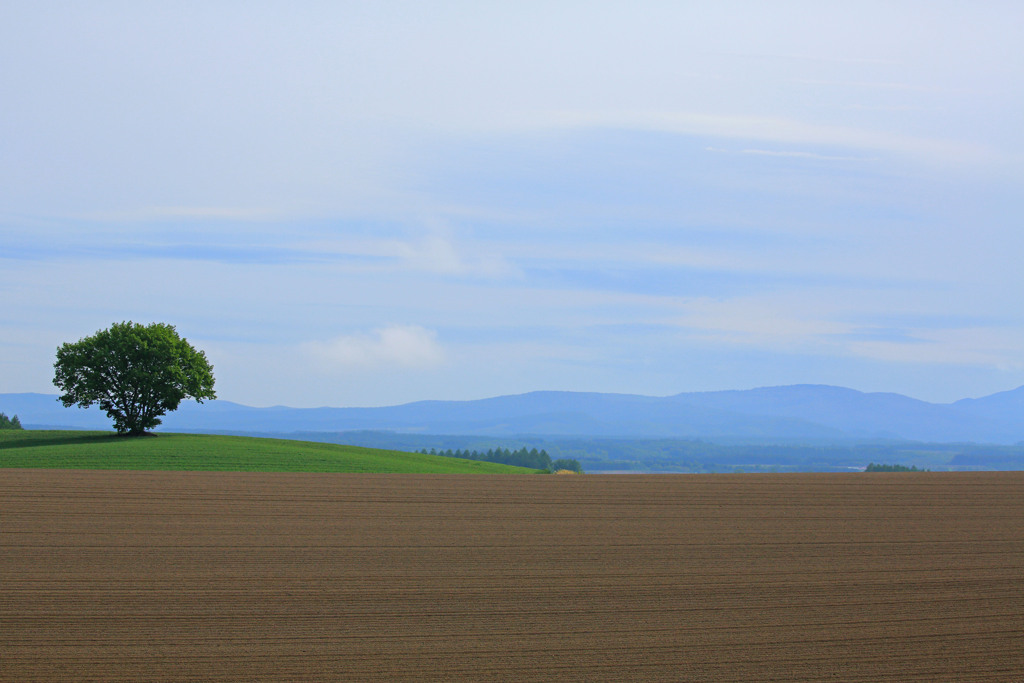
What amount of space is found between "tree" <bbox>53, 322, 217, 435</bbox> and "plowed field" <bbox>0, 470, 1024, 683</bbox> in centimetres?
2757

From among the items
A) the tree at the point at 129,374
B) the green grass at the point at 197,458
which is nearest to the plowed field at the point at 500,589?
the green grass at the point at 197,458

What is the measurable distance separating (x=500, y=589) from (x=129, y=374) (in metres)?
45.9

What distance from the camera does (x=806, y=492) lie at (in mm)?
33688

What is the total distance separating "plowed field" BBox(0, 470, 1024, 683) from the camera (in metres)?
12.4

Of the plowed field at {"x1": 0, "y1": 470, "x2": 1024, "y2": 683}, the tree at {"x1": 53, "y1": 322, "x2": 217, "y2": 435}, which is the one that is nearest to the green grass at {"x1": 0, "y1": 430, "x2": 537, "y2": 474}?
the tree at {"x1": 53, "y1": 322, "x2": 217, "y2": 435}

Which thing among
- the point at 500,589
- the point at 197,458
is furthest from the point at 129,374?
the point at 500,589

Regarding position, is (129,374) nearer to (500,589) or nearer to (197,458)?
(197,458)

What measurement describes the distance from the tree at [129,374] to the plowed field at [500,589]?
2757 centimetres

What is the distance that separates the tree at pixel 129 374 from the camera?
55.8 meters

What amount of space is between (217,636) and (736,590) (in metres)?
9.26

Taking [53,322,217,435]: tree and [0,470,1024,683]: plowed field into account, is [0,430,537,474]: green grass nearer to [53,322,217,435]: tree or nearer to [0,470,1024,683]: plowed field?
[53,322,217,435]: tree

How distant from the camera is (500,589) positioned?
54.2ft

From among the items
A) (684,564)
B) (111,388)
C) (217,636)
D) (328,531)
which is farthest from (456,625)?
(111,388)

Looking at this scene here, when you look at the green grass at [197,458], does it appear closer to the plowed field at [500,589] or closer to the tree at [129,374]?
the tree at [129,374]
